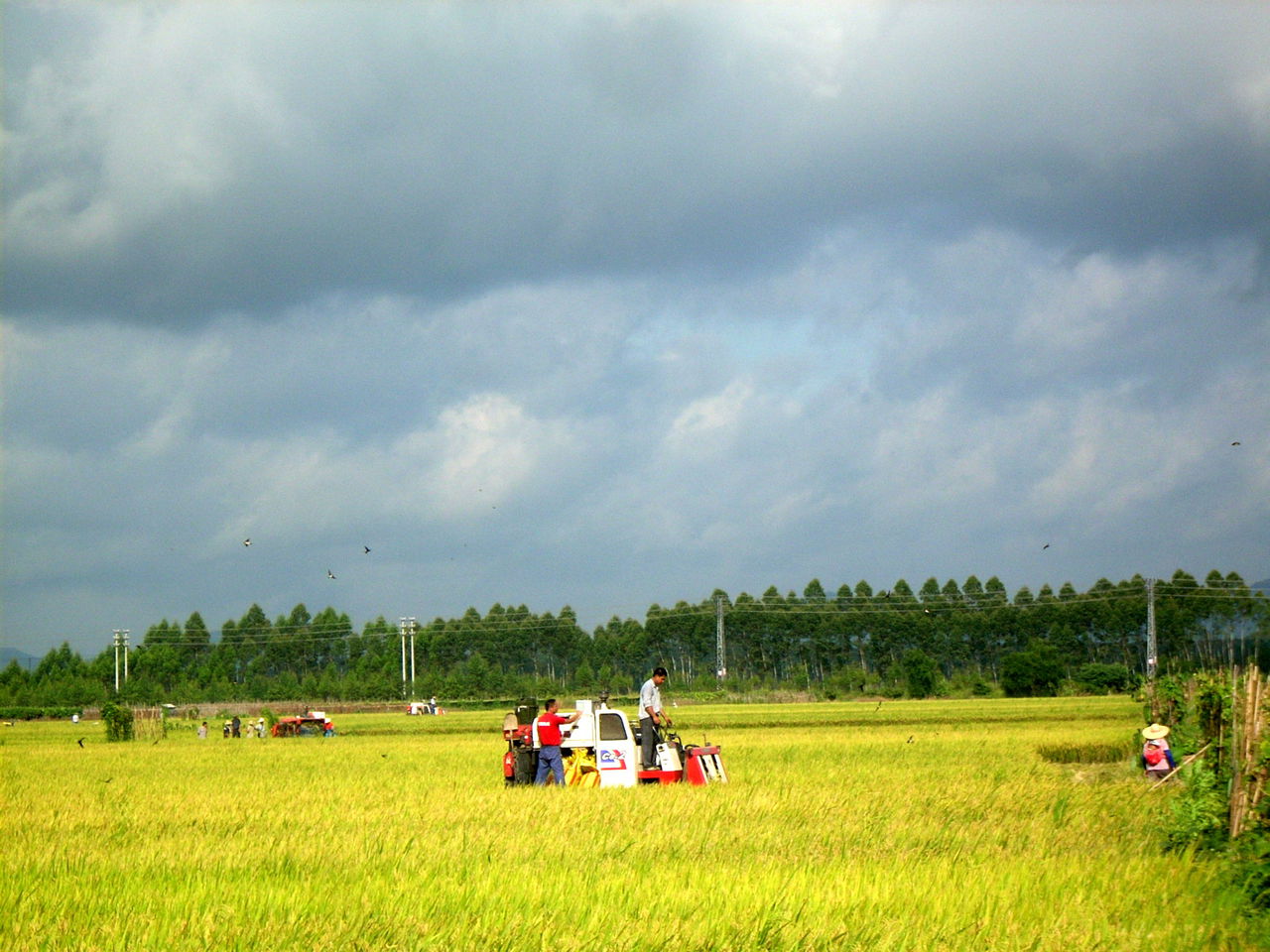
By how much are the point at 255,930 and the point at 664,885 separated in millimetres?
3591

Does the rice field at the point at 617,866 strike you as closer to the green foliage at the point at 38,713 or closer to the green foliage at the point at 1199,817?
the green foliage at the point at 1199,817

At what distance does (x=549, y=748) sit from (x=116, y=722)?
3685 cm

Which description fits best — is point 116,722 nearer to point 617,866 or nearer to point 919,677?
point 617,866

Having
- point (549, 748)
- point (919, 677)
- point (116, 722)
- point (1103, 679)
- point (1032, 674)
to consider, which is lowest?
point (1103, 679)

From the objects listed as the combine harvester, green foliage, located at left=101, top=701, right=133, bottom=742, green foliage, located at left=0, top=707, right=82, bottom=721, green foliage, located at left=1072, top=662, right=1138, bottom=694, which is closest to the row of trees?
green foliage, located at left=0, top=707, right=82, bottom=721

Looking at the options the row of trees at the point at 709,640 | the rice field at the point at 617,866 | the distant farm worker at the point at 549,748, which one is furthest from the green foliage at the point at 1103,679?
the distant farm worker at the point at 549,748

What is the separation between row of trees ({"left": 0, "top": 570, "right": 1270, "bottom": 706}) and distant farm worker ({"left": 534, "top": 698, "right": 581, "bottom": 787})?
335 ft

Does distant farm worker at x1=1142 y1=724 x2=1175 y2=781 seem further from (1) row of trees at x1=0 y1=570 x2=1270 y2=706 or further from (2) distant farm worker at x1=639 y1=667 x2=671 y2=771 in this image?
(1) row of trees at x1=0 y1=570 x2=1270 y2=706

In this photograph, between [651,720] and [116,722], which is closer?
[651,720]

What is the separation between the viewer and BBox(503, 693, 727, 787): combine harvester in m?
20.8

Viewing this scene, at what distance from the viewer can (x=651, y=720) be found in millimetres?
21375

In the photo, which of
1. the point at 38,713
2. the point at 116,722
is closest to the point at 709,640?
the point at 38,713

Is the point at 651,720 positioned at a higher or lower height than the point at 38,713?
higher

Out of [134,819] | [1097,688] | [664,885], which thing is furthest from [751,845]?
[1097,688]
